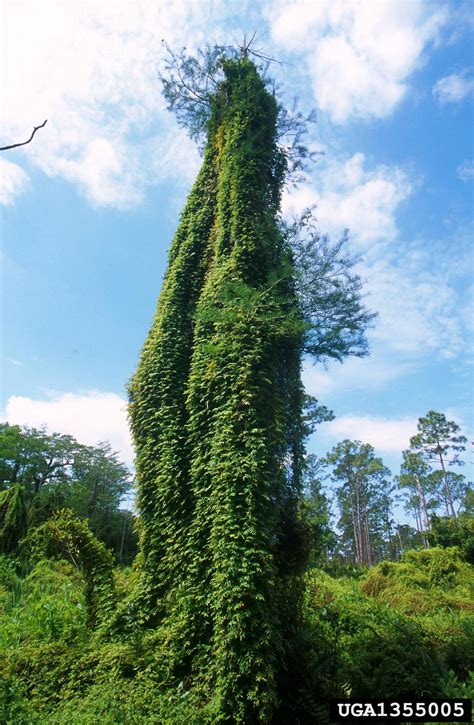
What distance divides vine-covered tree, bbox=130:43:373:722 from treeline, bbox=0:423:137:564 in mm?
18253

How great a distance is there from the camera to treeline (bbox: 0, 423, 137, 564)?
27031 millimetres

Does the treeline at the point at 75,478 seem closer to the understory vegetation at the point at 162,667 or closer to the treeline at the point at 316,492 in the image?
the treeline at the point at 316,492

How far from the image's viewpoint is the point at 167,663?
6309mm

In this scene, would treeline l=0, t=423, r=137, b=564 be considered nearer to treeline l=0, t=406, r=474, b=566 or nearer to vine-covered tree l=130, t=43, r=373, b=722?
treeline l=0, t=406, r=474, b=566

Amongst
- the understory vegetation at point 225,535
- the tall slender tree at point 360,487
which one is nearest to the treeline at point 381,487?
the tall slender tree at point 360,487

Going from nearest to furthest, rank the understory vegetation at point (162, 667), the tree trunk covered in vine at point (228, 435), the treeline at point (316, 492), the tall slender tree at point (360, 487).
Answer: the understory vegetation at point (162, 667)
the tree trunk covered in vine at point (228, 435)
the treeline at point (316, 492)
the tall slender tree at point (360, 487)

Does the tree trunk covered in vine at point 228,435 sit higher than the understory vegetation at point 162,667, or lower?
higher

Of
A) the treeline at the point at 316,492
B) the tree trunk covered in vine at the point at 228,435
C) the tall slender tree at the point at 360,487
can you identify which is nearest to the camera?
the tree trunk covered in vine at the point at 228,435

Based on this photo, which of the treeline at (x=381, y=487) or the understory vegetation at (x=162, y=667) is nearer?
the understory vegetation at (x=162, y=667)

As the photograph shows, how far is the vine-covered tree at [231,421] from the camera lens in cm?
596

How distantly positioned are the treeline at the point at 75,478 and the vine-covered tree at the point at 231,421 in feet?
59.9

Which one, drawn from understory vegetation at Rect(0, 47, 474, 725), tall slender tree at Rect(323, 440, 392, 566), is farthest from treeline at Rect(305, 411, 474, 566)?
understory vegetation at Rect(0, 47, 474, 725)

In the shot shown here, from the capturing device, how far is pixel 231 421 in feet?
23.1

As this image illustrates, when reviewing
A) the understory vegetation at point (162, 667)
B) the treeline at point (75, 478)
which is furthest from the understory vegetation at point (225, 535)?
the treeline at point (75, 478)
